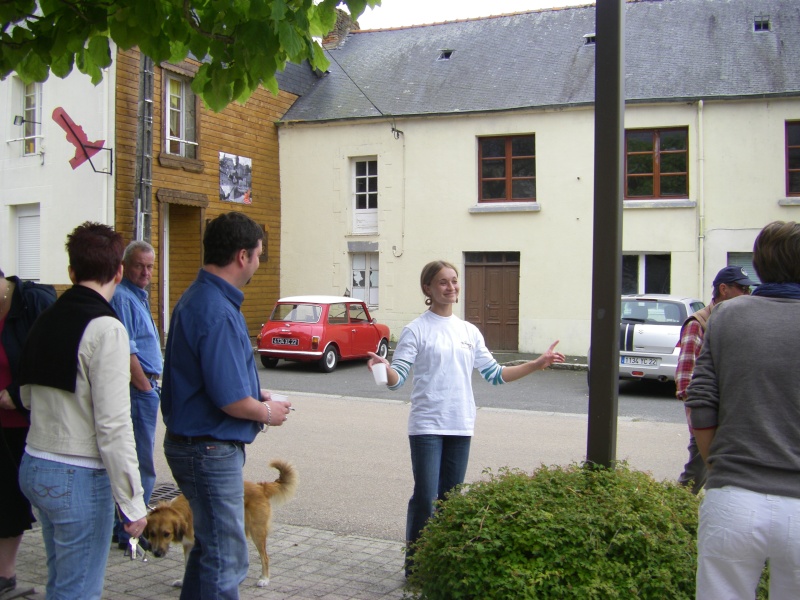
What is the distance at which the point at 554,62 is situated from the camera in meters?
22.5

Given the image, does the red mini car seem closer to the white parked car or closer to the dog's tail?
the white parked car

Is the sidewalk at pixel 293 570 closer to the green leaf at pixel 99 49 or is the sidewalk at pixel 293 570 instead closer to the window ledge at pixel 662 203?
the green leaf at pixel 99 49

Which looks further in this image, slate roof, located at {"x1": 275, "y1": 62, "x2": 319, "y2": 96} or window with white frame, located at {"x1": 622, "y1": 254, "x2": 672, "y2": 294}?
slate roof, located at {"x1": 275, "y1": 62, "x2": 319, "y2": 96}

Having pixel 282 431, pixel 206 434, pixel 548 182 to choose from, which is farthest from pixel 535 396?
pixel 206 434

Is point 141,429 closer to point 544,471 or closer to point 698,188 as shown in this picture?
point 544,471

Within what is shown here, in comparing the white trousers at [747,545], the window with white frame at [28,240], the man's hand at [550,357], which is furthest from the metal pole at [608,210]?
the window with white frame at [28,240]

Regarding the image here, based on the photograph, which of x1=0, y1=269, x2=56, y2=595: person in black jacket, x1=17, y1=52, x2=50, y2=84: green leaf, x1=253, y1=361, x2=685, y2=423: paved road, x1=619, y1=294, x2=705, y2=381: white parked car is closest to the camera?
x1=0, y1=269, x2=56, y2=595: person in black jacket

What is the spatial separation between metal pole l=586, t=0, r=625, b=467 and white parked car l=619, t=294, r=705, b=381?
1029 cm

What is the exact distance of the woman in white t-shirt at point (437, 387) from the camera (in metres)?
4.62

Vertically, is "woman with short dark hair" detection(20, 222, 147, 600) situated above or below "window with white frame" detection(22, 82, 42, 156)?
below

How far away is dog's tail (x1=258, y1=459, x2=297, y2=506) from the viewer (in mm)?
4961

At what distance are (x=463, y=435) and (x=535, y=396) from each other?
1004 cm

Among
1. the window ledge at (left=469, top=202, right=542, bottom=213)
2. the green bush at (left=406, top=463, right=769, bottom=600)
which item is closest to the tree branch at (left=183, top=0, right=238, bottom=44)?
the green bush at (left=406, top=463, right=769, bottom=600)

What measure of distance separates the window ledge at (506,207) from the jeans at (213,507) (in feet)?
60.1
